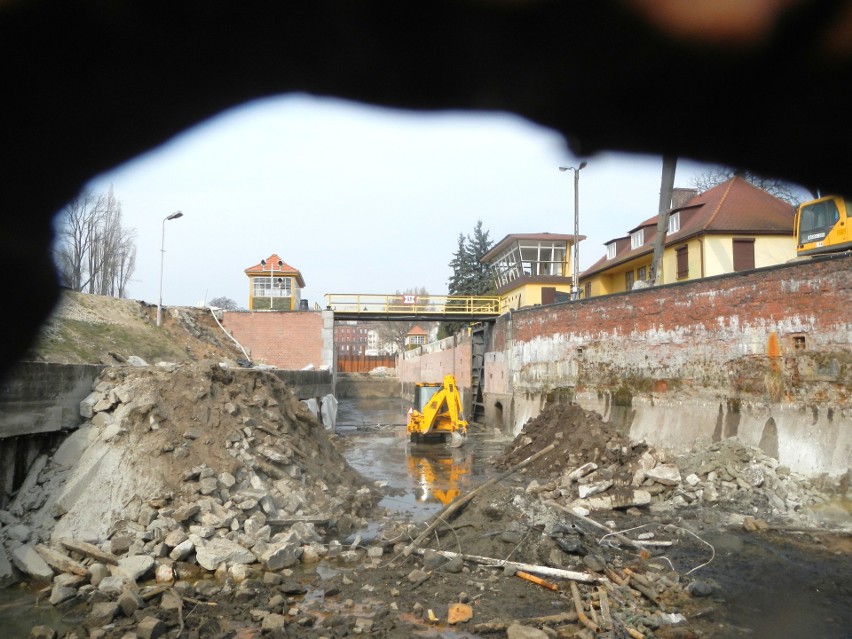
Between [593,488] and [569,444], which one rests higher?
[569,444]

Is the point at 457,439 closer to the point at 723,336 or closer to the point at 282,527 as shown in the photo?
the point at 723,336

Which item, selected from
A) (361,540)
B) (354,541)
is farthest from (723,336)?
(354,541)

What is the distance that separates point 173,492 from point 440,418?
14909mm

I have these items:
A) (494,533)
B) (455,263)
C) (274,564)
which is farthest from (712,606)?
(455,263)

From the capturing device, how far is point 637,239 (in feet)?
104

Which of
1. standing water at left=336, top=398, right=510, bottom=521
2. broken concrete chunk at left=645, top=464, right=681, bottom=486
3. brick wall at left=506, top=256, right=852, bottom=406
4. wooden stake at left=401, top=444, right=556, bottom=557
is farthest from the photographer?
standing water at left=336, top=398, right=510, bottom=521

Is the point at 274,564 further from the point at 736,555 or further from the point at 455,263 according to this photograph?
the point at 455,263

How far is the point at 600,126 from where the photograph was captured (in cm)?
153

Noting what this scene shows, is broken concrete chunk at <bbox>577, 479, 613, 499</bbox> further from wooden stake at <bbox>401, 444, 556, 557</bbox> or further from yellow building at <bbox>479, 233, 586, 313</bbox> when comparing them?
yellow building at <bbox>479, 233, 586, 313</bbox>

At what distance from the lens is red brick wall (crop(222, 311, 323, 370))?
113ft

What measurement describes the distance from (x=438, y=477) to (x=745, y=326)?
8.35 m

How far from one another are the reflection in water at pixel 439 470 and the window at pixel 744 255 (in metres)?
11.1

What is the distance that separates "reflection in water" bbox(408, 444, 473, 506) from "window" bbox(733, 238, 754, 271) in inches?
437

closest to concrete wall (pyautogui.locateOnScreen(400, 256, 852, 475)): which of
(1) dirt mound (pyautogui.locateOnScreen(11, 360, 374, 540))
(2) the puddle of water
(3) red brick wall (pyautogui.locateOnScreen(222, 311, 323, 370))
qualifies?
(1) dirt mound (pyautogui.locateOnScreen(11, 360, 374, 540))
